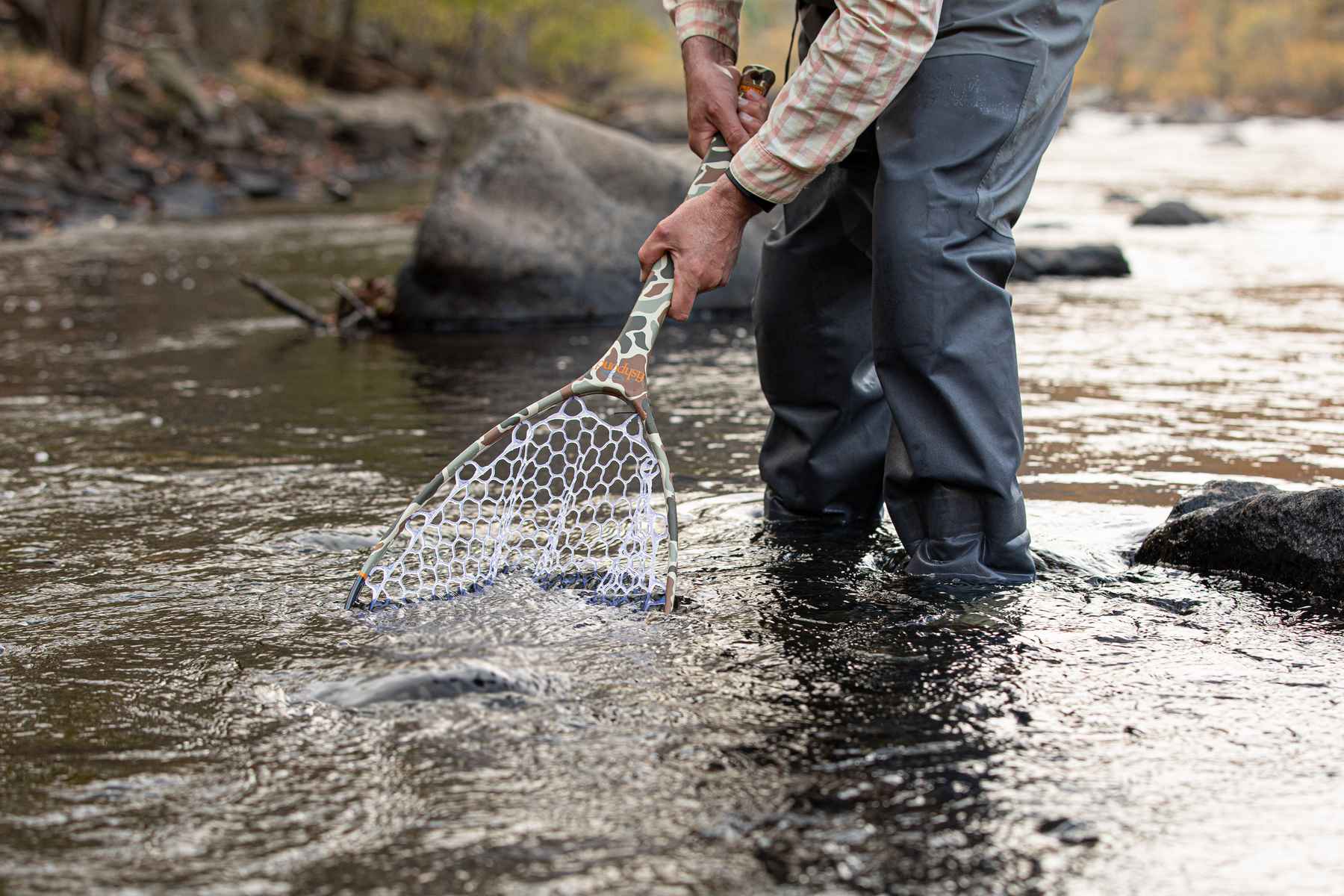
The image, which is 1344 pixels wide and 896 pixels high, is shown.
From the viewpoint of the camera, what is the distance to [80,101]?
1931 cm

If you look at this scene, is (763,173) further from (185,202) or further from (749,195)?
(185,202)

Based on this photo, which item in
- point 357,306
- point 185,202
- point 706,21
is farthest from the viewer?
point 185,202

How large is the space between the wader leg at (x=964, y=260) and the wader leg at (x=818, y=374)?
46cm

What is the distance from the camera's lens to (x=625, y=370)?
307cm

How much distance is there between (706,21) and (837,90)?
63cm

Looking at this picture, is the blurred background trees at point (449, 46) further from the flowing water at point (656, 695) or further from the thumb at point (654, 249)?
the thumb at point (654, 249)

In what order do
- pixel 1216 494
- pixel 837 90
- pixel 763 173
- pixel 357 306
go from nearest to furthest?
1. pixel 837 90
2. pixel 763 173
3. pixel 1216 494
4. pixel 357 306

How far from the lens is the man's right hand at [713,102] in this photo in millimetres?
3287

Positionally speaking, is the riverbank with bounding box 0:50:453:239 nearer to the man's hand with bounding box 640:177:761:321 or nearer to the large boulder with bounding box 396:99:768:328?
the large boulder with bounding box 396:99:768:328

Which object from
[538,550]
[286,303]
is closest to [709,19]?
[538,550]

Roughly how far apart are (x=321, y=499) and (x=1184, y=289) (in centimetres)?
616

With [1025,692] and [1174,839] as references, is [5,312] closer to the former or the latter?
[1025,692]

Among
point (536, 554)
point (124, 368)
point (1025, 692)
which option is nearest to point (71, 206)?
point (124, 368)

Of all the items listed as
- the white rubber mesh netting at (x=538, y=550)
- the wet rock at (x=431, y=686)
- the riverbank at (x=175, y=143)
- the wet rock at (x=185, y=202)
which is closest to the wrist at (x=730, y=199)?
the white rubber mesh netting at (x=538, y=550)
